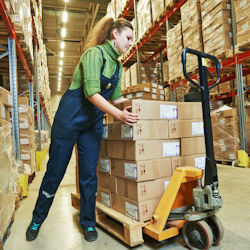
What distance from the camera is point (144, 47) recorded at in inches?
304

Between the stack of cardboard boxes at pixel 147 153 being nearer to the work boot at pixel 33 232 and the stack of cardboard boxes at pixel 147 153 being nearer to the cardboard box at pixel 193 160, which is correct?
the cardboard box at pixel 193 160

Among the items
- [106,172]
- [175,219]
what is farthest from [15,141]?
[175,219]

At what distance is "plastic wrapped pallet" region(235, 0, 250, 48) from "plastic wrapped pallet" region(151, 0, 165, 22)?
214 cm

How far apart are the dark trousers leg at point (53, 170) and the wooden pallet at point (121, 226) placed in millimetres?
496

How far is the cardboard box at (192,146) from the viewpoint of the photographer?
204 centimetres

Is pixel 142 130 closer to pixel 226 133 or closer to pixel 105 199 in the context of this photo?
pixel 105 199

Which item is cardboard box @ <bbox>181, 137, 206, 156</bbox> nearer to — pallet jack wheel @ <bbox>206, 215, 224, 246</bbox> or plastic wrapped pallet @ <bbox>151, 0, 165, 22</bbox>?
pallet jack wheel @ <bbox>206, 215, 224, 246</bbox>

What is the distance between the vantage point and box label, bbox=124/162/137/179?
178cm

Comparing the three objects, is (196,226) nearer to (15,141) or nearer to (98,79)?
(98,79)

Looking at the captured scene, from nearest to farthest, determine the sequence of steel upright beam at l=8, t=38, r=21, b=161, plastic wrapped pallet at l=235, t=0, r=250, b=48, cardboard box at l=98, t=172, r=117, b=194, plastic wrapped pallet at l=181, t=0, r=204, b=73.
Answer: cardboard box at l=98, t=172, r=117, b=194 < steel upright beam at l=8, t=38, r=21, b=161 < plastic wrapped pallet at l=235, t=0, r=250, b=48 < plastic wrapped pallet at l=181, t=0, r=204, b=73

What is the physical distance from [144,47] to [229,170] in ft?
16.4

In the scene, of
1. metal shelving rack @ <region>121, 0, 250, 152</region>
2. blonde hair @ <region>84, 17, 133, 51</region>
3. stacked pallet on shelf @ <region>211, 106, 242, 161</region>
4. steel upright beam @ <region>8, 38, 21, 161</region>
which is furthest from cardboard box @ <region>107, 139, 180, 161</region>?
stacked pallet on shelf @ <region>211, 106, 242, 161</region>

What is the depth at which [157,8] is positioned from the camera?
19.3ft

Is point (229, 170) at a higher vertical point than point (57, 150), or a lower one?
lower
